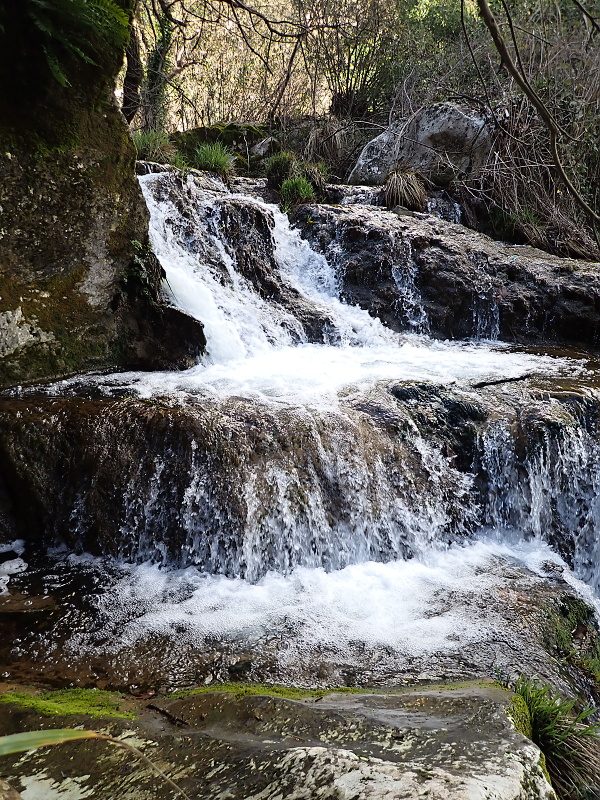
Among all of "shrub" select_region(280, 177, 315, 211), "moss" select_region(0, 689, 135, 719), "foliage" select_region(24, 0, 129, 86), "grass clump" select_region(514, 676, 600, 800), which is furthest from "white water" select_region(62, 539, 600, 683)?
"shrub" select_region(280, 177, 315, 211)

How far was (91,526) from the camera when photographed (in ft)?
11.8

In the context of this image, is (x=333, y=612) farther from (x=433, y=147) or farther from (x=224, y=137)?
(x=224, y=137)

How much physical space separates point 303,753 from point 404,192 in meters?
8.52

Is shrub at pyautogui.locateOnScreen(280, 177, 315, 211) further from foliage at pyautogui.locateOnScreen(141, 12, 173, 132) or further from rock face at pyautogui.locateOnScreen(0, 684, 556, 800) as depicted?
rock face at pyautogui.locateOnScreen(0, 684, 556, 800)

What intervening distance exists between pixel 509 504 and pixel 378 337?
9.81 ft

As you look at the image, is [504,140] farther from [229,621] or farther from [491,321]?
[229,621]

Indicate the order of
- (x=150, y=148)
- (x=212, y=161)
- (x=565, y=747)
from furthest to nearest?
(x=212, y=161)
(x=150, y=148)
(x=565, y=747)

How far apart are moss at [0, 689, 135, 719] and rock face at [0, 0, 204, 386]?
9.25 feet

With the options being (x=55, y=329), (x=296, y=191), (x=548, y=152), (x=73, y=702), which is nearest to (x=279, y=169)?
(x=296, y=191)

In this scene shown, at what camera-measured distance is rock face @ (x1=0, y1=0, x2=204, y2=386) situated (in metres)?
4.24

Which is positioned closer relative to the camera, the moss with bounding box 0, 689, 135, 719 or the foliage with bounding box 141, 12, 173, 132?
the moss with bounding box 0, 689, 135, 719

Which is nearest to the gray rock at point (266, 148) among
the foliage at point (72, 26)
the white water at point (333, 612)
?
the foliage at point (72, 26)

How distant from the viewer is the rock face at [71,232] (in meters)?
4.24

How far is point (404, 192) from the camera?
8680mm
